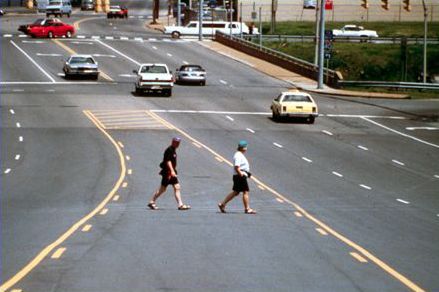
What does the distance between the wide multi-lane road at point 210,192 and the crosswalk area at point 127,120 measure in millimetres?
97

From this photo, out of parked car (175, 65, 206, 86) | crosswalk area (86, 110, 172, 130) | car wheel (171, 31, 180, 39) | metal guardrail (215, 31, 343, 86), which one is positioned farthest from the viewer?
car wheel (171, 31, 180, 39)

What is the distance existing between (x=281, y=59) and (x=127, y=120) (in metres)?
33.4

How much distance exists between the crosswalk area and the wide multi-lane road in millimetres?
97

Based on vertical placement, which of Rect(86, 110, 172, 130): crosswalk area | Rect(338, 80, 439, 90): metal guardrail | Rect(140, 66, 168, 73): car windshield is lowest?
Rect(86, 110, 172, 130): crosswalk area

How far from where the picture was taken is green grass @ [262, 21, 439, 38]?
107 metres

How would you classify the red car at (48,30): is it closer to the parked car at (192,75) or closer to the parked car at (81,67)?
the parked car at (81,67)

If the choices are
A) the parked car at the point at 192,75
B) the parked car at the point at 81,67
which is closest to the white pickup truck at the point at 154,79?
the parked car at the point at 192,75

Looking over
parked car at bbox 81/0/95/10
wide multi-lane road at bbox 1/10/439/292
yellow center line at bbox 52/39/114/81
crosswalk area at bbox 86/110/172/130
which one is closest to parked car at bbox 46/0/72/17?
parked car at bbox 81/0/95/10

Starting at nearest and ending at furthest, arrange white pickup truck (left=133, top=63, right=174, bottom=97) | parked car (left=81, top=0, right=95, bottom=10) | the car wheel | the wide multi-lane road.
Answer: the wide multi-lane road
white pickup truck (left=133, top=63, right=174, bottom=97)
the car wheel
parked car (left=81, top=0, right=95, bottom=10)

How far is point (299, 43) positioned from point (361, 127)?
4833cm

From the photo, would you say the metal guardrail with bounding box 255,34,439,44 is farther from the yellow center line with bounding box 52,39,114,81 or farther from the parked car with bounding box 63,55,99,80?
the parked car with bounding box 63,55,99,80

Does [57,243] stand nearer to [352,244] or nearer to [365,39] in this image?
[352,244]

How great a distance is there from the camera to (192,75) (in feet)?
205

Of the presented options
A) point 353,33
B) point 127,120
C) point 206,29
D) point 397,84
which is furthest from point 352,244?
point 353,33
